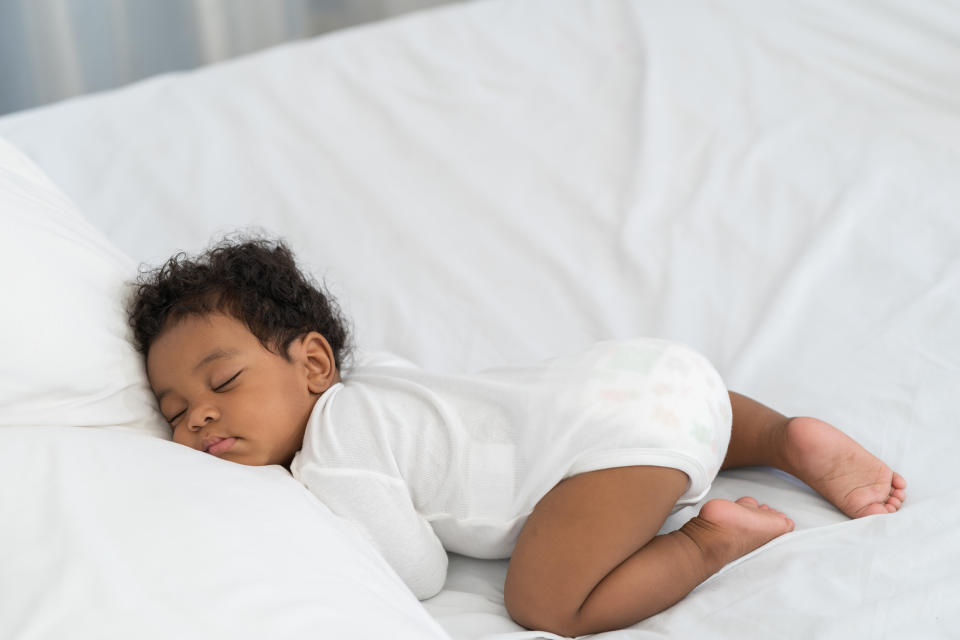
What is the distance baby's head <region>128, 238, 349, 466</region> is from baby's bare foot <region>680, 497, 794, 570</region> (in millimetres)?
452

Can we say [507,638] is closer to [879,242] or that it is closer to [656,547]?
[656,547]

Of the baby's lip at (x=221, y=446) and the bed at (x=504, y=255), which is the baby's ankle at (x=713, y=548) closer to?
the bed at (x=504, y=255)

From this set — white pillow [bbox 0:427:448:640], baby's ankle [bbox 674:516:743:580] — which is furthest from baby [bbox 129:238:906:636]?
white pillow [bbox 0:427:448:640]

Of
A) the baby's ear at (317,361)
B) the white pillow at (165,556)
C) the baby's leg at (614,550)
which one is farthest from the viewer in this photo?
the baby's ear at (317,361)

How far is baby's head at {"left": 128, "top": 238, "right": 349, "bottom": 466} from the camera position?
106 cm

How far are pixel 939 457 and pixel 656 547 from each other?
328 mm

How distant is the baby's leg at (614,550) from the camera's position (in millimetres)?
920

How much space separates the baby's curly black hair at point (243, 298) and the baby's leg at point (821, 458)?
0.50 m

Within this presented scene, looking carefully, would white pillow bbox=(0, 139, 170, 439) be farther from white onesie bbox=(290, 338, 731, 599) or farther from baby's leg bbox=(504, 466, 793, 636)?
baby's leg bbox=(504, 466, 793, 636)

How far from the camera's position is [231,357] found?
107 centimetres

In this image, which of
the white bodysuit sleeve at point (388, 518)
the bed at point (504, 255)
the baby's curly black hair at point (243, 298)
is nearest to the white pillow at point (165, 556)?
the bed at point (504, 255)

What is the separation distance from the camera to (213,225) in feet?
4.93

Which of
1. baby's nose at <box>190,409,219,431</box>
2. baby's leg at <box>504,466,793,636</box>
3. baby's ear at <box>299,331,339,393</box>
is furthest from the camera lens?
baby's ear at <box>299,331,339,393</box>

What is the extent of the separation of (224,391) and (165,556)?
375 mm
